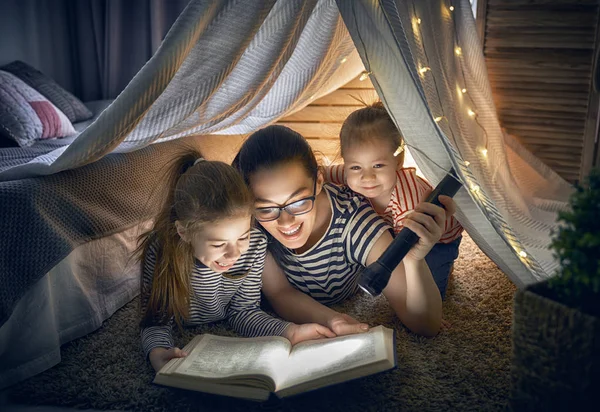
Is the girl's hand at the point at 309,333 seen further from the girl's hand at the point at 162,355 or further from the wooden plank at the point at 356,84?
the wooden plank at the point at 356,84

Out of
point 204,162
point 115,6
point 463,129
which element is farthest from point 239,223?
point 115,6

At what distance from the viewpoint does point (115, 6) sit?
3.34m

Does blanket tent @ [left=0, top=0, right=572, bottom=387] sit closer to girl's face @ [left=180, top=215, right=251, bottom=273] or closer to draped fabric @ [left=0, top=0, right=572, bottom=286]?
draped fabric @ [left=0, top=0, right=572, bottom=286]

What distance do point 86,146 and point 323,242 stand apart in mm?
625

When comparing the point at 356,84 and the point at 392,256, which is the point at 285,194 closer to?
the point at 392,256

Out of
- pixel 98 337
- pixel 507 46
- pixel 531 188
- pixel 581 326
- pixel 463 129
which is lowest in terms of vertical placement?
pixel 98 337

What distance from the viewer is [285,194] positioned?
52.7 inches

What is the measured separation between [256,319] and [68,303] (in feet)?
1.61

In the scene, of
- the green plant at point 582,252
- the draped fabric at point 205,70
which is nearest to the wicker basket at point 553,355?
the green plant at point 582,252

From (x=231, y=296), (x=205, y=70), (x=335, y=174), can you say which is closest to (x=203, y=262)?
(x=231, y=296)

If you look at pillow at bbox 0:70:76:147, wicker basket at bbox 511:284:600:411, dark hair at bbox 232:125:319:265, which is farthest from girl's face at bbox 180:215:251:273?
pillow at bbox 0:70:76:147

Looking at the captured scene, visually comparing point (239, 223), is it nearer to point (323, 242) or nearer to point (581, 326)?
point (323, 242)

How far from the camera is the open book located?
1.06 m

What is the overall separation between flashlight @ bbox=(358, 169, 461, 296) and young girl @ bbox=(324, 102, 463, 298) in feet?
1.19
